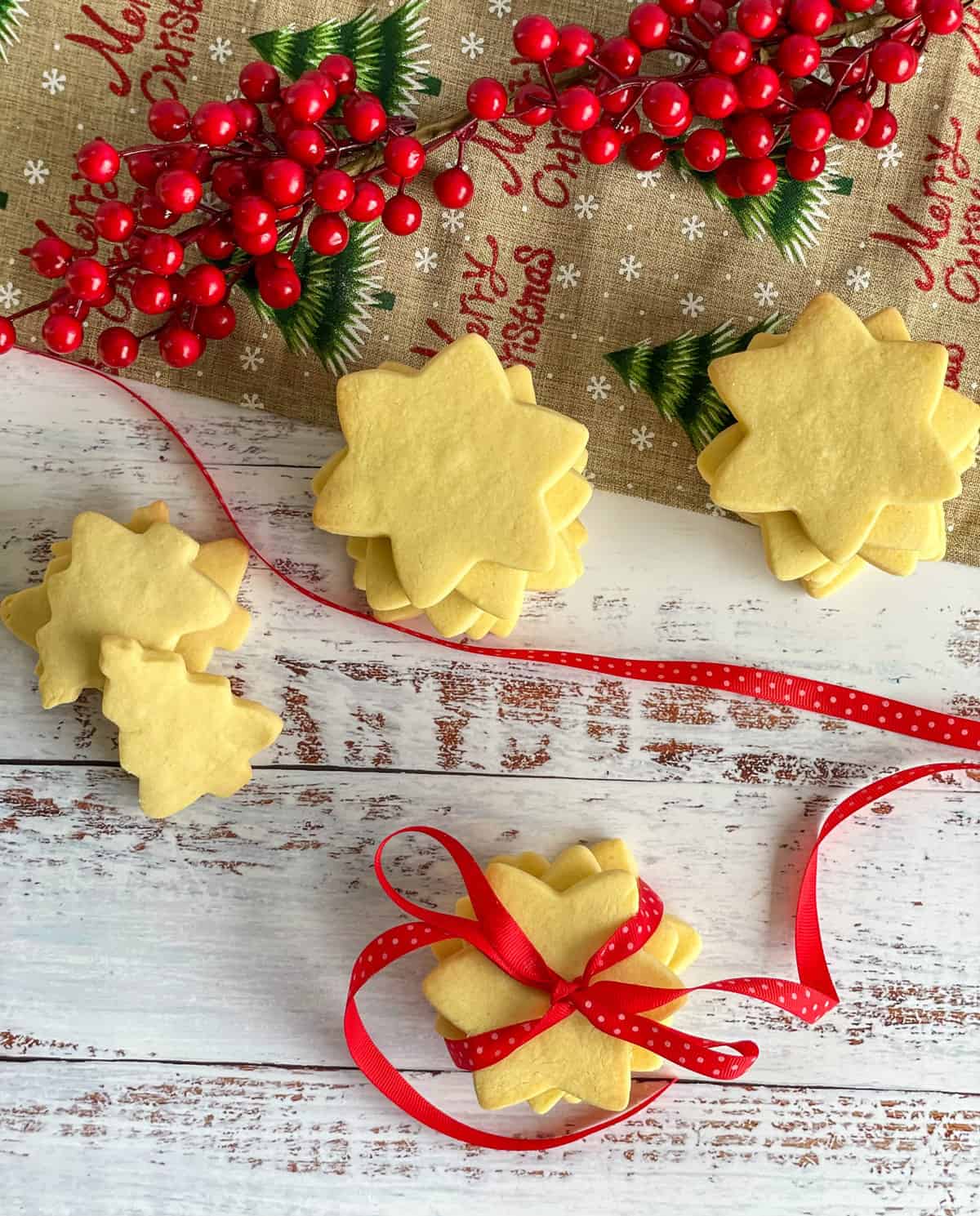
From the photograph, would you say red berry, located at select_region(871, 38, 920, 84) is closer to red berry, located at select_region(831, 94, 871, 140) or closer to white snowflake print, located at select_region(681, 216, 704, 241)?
red berry, located at select_region(831, 94, 871, 140)

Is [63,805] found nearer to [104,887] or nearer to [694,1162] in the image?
[104,887]

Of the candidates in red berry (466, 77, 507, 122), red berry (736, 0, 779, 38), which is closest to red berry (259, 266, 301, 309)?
red berry (466, 77, 507, 122)

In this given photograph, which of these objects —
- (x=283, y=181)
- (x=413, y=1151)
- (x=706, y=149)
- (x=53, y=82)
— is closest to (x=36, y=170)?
(x=53, y=82)

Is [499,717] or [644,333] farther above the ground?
[644,333]

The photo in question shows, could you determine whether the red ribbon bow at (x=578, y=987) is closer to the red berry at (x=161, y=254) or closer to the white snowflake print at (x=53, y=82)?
the red berry at (x=161, y=254)

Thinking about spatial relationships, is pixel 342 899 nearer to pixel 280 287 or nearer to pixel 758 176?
pixel 280 287

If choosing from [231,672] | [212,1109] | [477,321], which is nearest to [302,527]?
[231,672]

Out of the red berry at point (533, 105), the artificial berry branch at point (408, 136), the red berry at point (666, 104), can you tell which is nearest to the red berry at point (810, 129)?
the artificial berry branch at point (408, 136)
